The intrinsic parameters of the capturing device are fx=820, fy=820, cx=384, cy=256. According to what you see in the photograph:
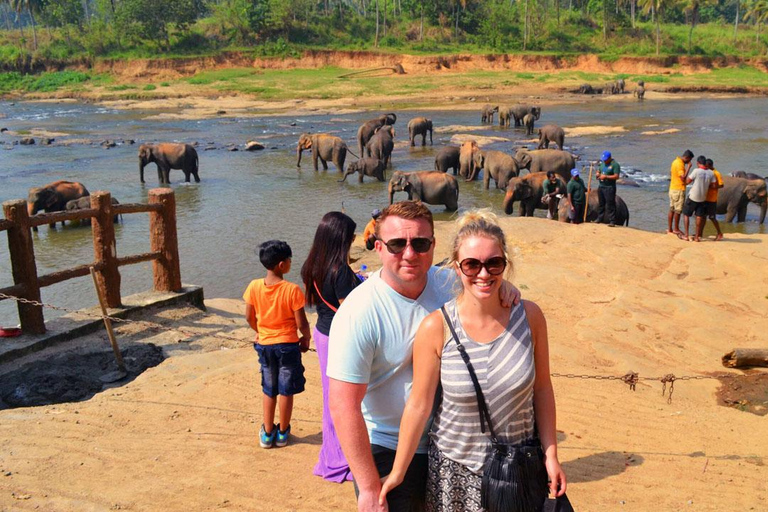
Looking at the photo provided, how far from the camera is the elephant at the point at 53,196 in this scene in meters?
17.9

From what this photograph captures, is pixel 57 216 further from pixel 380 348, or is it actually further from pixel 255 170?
pixel 255 170

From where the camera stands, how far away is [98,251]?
29.8 feet

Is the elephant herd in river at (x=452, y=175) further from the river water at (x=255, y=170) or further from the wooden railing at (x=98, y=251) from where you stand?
the wooden railing at (x=98, y=251)

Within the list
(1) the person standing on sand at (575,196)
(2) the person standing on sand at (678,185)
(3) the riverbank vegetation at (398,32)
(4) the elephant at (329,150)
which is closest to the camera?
(2) the person standing on sand at (678,185)

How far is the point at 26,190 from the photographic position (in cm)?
2314

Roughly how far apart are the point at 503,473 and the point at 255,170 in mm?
23271

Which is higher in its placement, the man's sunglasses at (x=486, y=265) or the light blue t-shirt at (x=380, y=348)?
the man's sunglasses at (x=486, y=265)

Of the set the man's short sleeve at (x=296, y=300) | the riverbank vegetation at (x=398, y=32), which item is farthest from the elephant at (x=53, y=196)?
the riverbank vegetation at (x=398, y=32)

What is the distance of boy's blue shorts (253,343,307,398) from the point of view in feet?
18.1

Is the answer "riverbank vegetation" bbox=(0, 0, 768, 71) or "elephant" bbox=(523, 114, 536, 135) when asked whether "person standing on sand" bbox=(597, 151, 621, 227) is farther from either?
"riverbank vegetation" bbox=(0, 0, 768, 71)

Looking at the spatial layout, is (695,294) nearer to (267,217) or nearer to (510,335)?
(510,335)

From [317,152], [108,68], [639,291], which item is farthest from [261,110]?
[639,291]

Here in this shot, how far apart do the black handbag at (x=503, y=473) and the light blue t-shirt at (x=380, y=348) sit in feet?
0.78

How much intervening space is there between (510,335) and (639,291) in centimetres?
821
